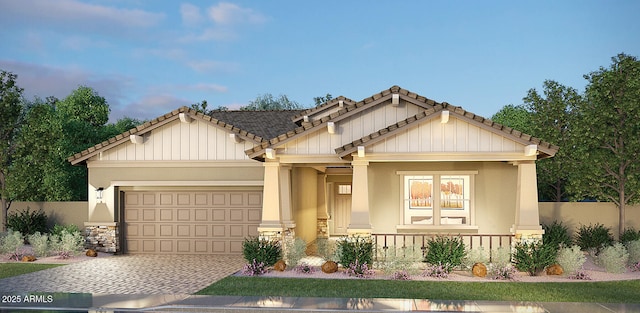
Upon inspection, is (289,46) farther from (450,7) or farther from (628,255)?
(628,255)

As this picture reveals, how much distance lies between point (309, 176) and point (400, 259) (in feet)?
29.8

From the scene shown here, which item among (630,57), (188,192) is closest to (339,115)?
(188,192)

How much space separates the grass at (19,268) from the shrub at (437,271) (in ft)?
36.2

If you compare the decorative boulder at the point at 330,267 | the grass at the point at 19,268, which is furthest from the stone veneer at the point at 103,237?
the decorative boulder at the point at 330,267

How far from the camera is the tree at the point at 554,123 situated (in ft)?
72.0

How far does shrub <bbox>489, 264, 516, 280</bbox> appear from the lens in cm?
1354

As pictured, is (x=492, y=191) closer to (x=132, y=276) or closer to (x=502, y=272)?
(x=502, y=272)

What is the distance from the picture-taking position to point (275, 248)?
1496cm

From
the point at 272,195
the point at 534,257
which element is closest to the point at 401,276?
the point at 534,257

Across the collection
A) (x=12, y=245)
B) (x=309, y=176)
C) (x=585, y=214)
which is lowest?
(x=12, y=245)

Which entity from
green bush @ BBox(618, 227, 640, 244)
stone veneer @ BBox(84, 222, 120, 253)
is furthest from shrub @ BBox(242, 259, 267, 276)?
green bush @ BBox(618, 227, 640, 244)

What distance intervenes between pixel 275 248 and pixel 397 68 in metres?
23.8

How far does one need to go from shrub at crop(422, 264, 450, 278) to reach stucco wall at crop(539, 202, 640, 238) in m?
8.15

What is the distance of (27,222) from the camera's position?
21.0 metres
